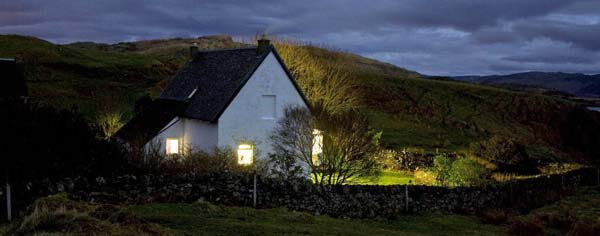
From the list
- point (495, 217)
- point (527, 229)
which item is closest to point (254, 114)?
point (495, 217)

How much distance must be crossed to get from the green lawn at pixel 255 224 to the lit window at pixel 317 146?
36.4ft

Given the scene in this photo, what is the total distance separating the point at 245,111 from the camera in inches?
1345

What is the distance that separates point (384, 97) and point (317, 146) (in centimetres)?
5768

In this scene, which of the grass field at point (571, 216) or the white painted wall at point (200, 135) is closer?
the grass field at point (571, 216)

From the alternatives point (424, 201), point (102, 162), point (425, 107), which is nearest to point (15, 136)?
point (102, 162)

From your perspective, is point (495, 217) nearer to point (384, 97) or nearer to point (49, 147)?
point (49, 147)

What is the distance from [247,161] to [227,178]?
46.9 ft

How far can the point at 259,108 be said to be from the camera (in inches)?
1359

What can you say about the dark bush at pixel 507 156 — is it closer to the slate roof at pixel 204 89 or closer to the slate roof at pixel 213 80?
the slate roof at pixel 204 89

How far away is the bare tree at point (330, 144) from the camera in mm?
29469

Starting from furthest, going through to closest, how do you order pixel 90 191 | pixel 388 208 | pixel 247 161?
1. pixel 247 161
2. pixel 388 208
3. pixel 90 191

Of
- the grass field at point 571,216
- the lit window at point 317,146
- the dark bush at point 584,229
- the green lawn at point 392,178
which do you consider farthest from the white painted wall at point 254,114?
the dark bush at point 584,229

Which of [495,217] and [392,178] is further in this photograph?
[392,178]

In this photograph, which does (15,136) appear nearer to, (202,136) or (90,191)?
(90,191)
